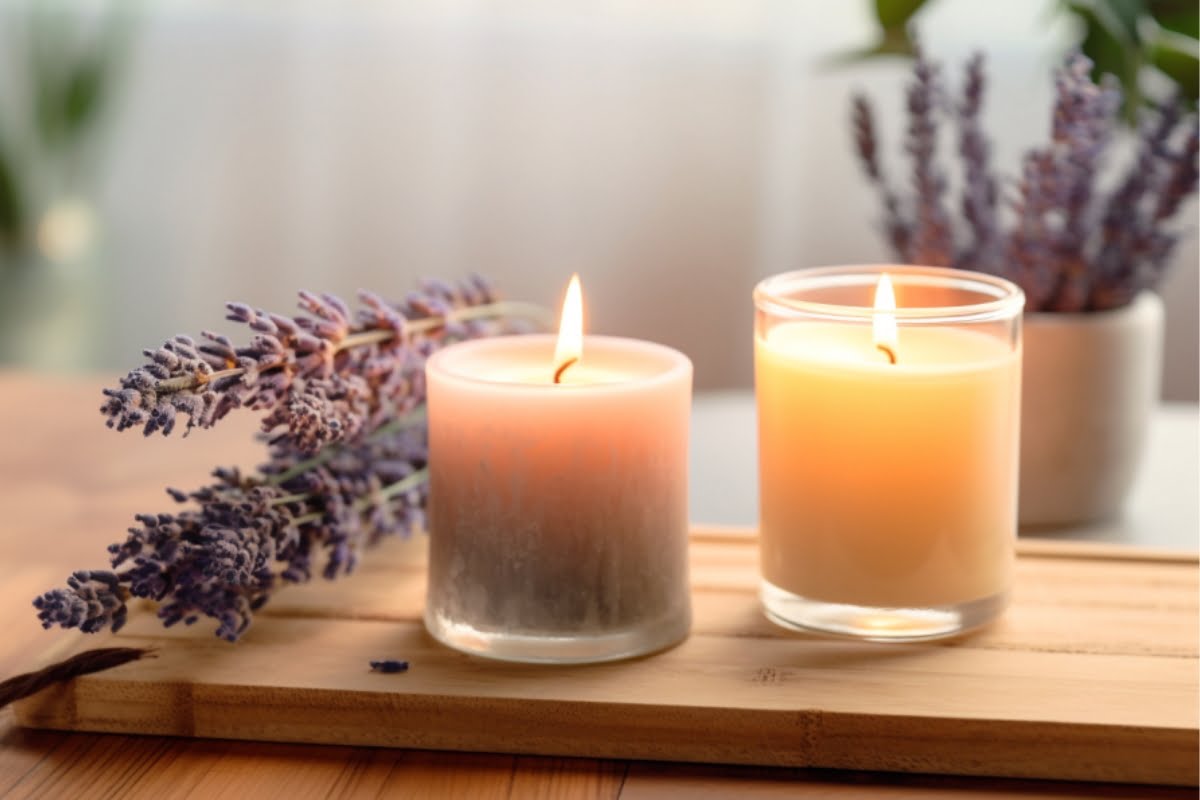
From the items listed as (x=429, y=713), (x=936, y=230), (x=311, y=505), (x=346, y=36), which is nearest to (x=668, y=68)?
(x=346, y=36)

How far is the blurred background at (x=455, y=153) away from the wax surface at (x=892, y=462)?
117 cm

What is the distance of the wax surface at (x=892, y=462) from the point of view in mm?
610

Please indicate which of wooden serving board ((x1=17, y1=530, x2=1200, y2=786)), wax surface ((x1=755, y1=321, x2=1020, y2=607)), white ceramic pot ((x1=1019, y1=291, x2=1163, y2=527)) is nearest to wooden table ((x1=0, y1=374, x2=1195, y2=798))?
wooden serving board ((x1=17, y1=530, x2=1200, y2=786))

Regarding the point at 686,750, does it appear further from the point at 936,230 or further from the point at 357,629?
the point at 936,230

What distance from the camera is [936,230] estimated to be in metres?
0.84

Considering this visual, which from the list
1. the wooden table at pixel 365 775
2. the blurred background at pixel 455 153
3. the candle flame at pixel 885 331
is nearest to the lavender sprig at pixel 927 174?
the candle flame at pixel 885 331

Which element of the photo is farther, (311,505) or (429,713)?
(311,505)

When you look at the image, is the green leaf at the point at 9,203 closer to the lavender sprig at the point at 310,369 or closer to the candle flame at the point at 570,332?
the lavender sprig at the point at 310,369

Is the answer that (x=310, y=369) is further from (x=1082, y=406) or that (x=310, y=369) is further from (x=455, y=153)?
(x=455, y=153)

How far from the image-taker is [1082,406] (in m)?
0.81

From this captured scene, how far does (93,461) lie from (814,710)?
21.6 inches

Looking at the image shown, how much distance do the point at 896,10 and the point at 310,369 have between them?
44 cm

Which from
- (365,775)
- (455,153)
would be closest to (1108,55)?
(365,775)

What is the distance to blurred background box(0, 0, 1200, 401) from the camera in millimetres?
1782
